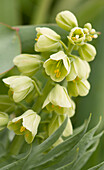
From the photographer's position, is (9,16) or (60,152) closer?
(60,152)

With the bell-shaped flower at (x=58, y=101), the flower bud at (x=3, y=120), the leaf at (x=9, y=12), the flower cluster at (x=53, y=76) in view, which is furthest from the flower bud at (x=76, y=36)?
the leaf at (x=9, y=12)

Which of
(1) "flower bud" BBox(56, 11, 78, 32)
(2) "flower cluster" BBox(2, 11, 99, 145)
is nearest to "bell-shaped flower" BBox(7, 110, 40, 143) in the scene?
(2) "flower cluster" BBox(2, 11, 99, 145)

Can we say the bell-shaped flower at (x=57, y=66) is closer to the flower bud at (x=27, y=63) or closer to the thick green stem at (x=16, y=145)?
the flower bud at (x=27, y=63)

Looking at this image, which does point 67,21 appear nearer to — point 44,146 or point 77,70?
point 77,70

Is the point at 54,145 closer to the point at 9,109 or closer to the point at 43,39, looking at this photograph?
the point at 9,109

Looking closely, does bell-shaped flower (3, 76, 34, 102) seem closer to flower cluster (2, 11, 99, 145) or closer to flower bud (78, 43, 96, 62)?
flower cluster (2, 11, 99, 145)

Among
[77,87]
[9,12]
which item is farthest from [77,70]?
[9,12]

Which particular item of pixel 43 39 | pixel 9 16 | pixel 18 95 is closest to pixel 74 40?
pixel 43 39
